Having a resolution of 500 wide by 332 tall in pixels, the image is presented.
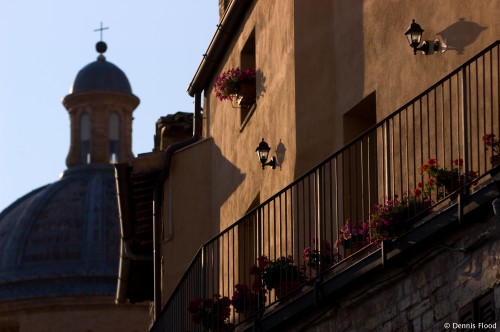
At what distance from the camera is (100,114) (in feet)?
296

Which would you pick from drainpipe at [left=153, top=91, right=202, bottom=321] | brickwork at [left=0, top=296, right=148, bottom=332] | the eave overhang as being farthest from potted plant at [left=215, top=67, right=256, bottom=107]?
brickwork at [left=0, top=296, right=148, bottom=332]

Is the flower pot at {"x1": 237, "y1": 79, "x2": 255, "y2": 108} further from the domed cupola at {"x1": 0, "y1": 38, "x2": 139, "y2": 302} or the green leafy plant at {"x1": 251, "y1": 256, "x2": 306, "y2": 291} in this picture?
the domed cupola at {"x1": 0, "y1": 38, "x2": 139, "y2": 302}

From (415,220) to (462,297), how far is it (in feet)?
3.69

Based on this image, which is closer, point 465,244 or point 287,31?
point 465,244

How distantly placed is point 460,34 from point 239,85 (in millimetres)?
6499

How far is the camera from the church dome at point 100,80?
89500 mm

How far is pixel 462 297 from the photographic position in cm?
1355

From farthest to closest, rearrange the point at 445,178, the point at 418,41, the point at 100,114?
the point at 100,114 → the point at 418,41 → the point at 445,178

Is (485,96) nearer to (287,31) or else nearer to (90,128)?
(287,31)

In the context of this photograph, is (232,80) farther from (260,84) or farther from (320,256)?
(320,256)

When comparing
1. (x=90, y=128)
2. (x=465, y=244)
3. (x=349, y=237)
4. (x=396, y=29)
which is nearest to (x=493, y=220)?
(x=465, y=244)

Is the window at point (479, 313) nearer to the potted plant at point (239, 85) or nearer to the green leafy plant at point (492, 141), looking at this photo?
the green leafy plant at point (492, 141)

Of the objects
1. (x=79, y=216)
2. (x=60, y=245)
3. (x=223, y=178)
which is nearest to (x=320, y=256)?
(x=223, y=178)

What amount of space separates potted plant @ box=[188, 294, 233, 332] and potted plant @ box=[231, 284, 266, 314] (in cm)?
15
